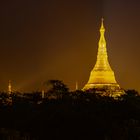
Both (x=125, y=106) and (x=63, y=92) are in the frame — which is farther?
(x=63, y=92)

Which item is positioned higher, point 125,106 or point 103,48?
point 103,48

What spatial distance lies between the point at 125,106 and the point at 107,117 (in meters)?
1.92

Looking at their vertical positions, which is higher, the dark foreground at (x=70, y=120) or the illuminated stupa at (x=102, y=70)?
the illuminated stupa at (x=102, y=70)

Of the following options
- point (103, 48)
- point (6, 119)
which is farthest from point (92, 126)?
point (103, 48)

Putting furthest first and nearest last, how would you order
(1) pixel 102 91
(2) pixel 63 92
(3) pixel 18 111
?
(1) pixel 102 91, (2) pixel 63 92, (3) pixel 18 111

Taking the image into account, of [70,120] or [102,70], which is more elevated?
[102,70]

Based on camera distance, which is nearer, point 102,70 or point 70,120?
point 70,120


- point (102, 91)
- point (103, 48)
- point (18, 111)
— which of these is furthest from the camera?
point (103, 48)

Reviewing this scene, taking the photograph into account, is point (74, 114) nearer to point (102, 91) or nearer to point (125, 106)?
point (125, 106)

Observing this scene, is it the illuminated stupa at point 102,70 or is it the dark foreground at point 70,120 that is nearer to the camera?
the dark foreground at point 70,120

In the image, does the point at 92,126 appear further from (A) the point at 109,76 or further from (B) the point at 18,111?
(A) the point at 109,76

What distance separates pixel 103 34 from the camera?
7019 cm

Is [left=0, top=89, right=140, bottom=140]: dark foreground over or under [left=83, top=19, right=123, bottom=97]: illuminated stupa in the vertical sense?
under

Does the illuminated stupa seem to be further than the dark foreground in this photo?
Yes
